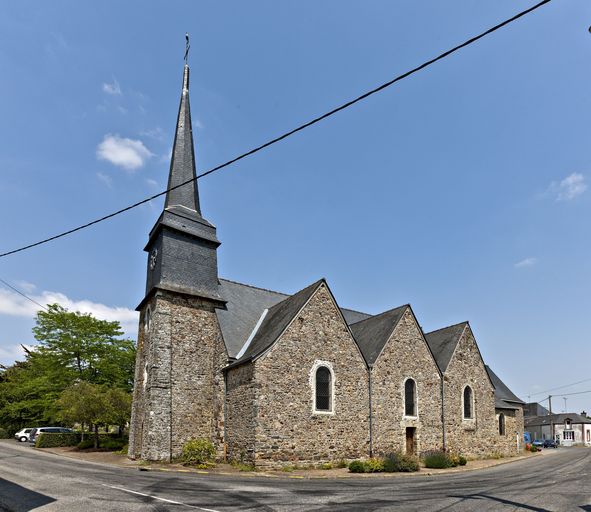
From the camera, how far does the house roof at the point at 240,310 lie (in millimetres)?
23047

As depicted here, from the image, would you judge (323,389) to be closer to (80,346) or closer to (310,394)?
(310,394)

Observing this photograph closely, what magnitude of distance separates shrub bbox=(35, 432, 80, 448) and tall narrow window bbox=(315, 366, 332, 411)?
20.8m

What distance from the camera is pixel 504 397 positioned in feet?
108

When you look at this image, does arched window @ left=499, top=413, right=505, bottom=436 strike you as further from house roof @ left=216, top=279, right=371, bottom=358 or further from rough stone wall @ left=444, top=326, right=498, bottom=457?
house roof @ left=216, top=279, right=371, bottom=358

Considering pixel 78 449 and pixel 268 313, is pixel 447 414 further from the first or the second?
pixel 78 449

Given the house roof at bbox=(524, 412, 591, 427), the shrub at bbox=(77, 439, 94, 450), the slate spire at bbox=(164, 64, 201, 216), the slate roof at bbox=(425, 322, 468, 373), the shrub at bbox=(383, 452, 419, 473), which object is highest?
the slate spire at bbox=(164, 64, 201, 216)

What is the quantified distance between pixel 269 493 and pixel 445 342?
62.8 feet

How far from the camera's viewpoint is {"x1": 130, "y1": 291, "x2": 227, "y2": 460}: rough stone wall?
810 inches

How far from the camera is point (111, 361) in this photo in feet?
118

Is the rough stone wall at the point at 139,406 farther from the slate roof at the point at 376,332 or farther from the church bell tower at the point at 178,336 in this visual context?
the slate roof at the point at 376,332

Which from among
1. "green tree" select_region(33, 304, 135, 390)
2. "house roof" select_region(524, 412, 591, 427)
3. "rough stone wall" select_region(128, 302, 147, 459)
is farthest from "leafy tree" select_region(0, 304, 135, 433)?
"house roof" select_region(524, 412, 591, 427)

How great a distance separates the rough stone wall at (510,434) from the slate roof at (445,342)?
5.85 m

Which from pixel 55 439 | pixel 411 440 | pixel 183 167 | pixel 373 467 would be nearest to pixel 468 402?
pixel 411 440

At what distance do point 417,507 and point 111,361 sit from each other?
102 feet
